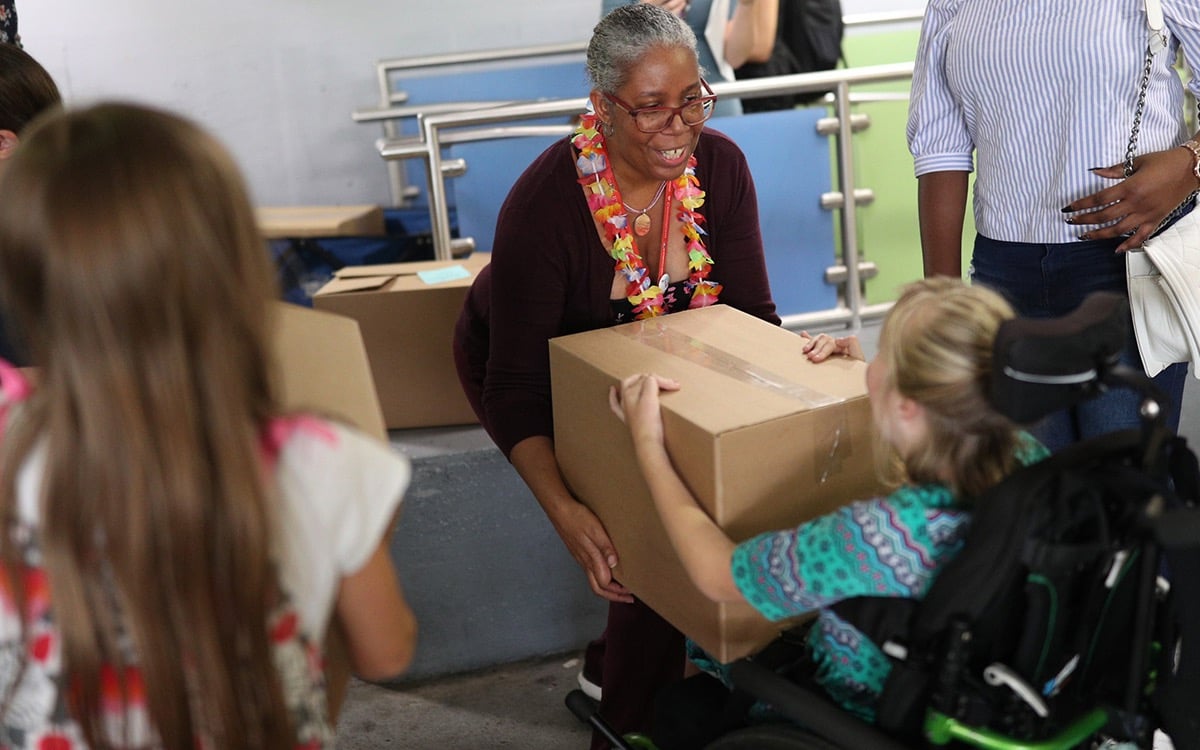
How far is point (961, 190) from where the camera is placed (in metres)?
1.98

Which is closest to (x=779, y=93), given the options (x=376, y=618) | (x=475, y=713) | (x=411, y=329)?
(x=411, y=329)

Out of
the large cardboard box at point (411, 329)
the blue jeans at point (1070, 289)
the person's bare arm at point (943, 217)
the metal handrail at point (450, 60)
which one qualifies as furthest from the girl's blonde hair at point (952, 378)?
the metal handrail at point (450, 60)

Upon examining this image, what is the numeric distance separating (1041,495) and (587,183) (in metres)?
0.93

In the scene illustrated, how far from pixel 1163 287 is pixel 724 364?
0.68 m

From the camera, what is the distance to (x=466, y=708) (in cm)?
253

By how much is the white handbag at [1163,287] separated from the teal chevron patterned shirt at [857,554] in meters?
0.67

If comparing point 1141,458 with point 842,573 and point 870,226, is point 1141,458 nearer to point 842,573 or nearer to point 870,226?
point 842,573

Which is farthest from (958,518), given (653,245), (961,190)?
(961,190)

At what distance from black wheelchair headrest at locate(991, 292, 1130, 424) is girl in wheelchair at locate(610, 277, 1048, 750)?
9 cm

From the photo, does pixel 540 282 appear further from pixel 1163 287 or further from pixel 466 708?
pixel 466 708

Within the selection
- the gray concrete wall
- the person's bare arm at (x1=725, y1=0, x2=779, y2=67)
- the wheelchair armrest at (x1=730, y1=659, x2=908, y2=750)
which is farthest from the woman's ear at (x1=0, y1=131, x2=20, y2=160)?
the person's bare arm at (x1=725, y1=0, x2=779, y2=67)

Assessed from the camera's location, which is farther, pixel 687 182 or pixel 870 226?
pixel 870 226

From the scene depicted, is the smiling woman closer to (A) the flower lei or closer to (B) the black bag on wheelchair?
Answer: (A) the flower lei

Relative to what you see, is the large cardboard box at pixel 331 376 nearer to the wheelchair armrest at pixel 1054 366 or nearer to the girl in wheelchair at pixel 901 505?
the girl in wheelchair at pixel 901 505
